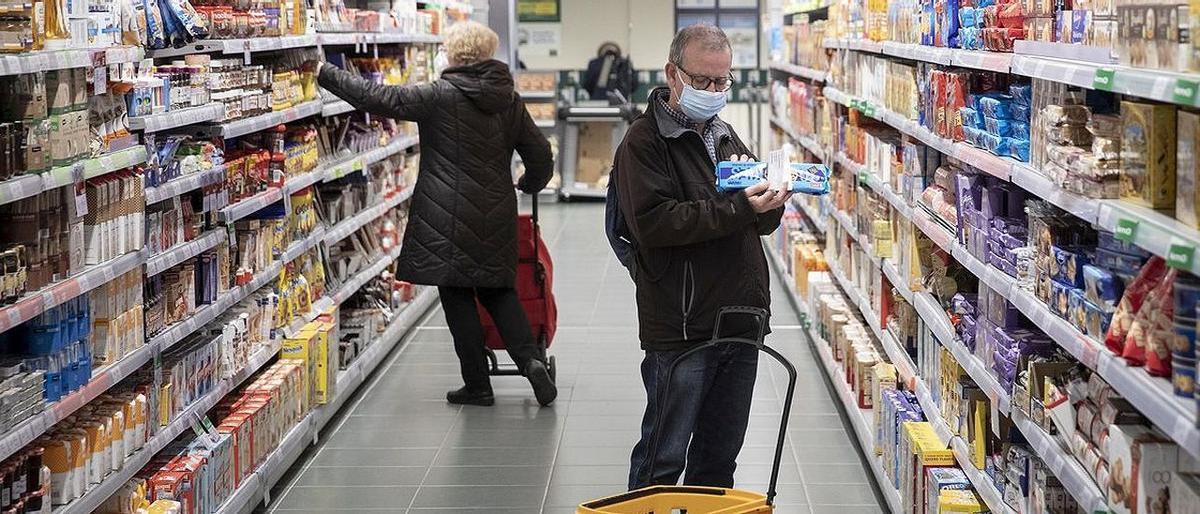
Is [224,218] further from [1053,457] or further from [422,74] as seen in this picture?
[422,74]

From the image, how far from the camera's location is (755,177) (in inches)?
158

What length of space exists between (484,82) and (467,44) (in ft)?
0.68

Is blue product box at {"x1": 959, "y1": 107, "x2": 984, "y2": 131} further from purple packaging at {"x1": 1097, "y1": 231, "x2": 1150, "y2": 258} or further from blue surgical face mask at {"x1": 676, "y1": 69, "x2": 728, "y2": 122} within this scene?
purple packaging at {"x1": 1097, "y1": 231, "x2": 1150, "y2": 258}

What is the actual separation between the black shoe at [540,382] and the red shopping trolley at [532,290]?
17 centimetres

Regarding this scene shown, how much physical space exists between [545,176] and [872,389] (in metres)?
2.00

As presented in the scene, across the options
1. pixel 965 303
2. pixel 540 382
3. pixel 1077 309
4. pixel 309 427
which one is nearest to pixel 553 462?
pixel 540 382

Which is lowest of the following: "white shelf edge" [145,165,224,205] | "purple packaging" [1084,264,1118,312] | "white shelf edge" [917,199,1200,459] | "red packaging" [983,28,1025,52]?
"white shelf edge" [917,199,1200,459]

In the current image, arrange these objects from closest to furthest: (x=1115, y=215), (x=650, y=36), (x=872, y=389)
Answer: (x=1115, y=215), (x=872, y=389), (x=650, y=36)

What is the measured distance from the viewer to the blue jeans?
4238 mm

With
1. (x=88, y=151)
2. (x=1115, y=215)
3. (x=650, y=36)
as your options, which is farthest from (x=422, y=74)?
(x=650, y=36)

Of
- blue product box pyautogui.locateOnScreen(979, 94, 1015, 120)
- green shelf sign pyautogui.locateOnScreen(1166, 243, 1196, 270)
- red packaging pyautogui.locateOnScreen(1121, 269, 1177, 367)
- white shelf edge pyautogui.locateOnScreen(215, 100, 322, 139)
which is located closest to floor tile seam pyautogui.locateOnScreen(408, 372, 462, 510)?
white shelf edge pyautogui.locateOnScreen(215, 100, 322, 139)

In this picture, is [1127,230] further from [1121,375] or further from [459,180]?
[459,180]

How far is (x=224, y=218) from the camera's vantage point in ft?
17.7

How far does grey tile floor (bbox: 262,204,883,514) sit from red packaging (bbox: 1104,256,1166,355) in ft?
8.60
